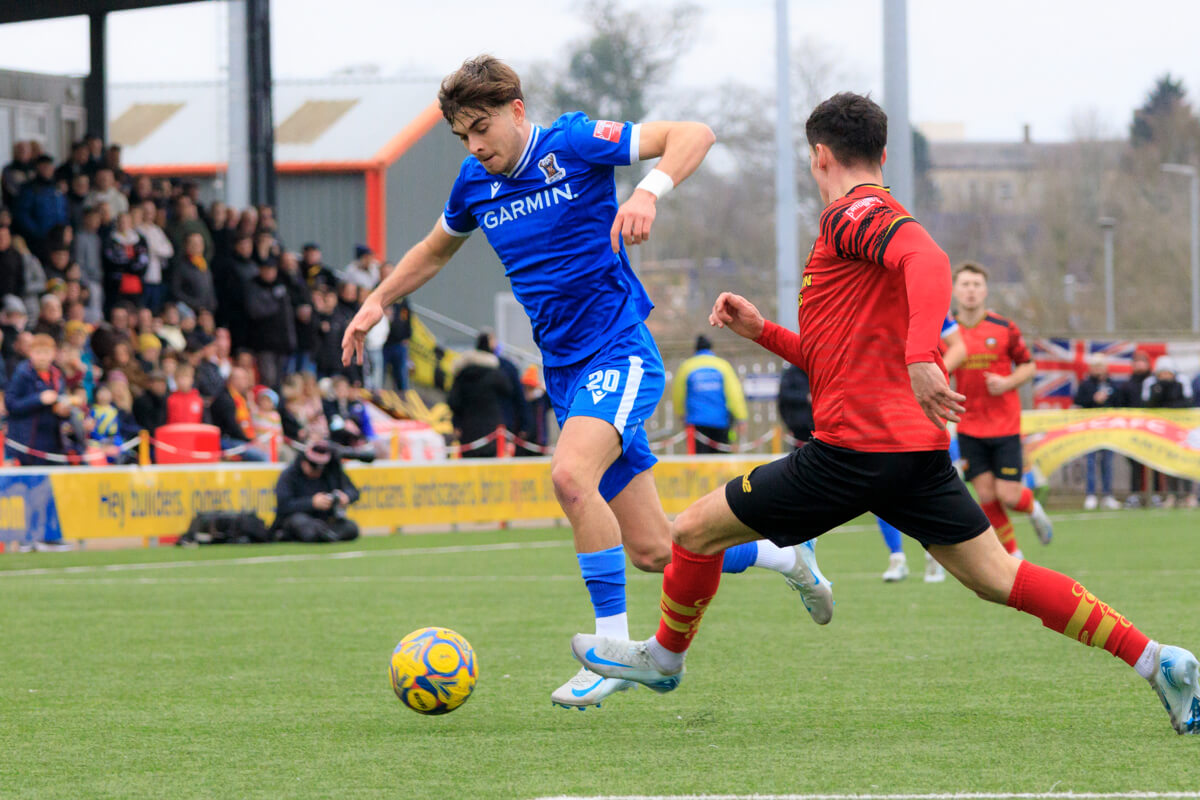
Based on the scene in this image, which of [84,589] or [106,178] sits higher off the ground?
[106,178]

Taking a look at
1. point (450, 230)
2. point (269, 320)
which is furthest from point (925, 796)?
point (269, 320)

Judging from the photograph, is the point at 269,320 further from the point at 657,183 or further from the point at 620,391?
the point at 657,183

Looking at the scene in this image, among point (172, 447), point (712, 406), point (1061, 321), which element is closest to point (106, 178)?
point (172, 447)

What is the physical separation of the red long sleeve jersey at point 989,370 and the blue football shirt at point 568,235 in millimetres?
5423

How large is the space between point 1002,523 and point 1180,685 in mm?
5851

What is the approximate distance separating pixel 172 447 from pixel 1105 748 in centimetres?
1339

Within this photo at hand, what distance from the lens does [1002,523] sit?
1088cm

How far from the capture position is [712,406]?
747 inches

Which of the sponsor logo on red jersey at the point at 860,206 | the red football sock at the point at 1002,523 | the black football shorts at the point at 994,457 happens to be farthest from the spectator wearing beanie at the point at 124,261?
the sponsor logo on red jersey at the point at 860,206

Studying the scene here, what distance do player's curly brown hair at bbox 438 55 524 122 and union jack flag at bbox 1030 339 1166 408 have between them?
1850 centimetres

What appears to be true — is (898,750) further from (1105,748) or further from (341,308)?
(341,308)

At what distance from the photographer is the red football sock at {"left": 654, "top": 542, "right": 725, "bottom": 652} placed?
18.0 ft

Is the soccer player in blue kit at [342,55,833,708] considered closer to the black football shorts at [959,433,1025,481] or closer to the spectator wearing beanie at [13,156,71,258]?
the black football shorts at [959,433,1025,481]

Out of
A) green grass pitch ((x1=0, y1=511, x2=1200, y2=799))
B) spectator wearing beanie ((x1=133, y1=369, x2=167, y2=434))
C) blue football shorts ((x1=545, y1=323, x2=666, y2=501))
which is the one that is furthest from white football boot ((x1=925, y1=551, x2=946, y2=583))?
spectator wearing beanie ((x1=133, y1=369, x2=167, y2=434))
